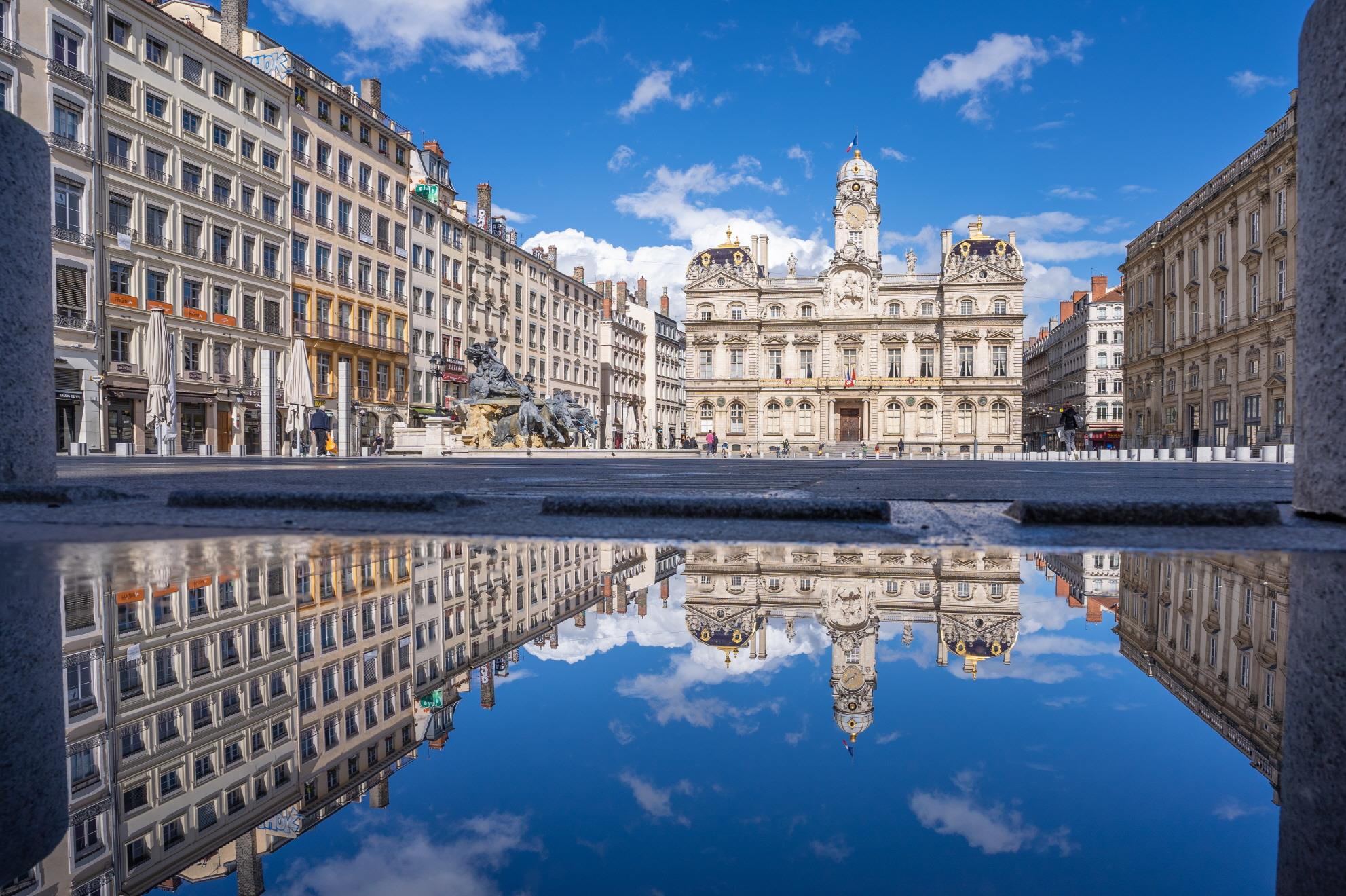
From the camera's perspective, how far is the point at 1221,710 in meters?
1.24

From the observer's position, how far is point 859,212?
66.8 metres

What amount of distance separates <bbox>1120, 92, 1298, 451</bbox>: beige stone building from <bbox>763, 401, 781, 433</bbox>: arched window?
23247 mm

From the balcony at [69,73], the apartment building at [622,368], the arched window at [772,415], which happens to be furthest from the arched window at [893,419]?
the balcony at [69,73]

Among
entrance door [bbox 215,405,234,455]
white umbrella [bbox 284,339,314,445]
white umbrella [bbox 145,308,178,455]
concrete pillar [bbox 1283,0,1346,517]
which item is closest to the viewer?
concrete pillar [bbox 1283,0,1346,517]

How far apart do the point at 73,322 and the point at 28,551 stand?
3085 cm

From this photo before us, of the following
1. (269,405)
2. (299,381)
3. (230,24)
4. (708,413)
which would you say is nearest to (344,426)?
(269,405)

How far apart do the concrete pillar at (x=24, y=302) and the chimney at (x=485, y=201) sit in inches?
2204

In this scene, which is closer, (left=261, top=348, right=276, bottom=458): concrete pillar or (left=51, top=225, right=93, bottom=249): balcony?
(left=51, top=225, right=93, bottom=249): balcony

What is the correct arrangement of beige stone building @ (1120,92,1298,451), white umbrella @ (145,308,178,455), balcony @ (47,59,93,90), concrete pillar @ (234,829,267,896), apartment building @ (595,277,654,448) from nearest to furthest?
concrete pillar @ (234,829,267,896) → white umbrella @ (145,308,178,455) → balcony @ (47,59,93,90) → beige stone building @ (1120,92,1298,451) → apartment building @ (595,277,654,448)

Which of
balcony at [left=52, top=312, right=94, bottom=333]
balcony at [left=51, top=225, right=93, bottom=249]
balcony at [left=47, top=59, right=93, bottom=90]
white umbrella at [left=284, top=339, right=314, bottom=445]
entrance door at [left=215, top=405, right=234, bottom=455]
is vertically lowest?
entrance door at [left=215, top=405, right=234, bottom=455]

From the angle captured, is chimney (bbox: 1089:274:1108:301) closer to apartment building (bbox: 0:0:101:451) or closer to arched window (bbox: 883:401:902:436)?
arched window (bbox: 883:401:902:436)

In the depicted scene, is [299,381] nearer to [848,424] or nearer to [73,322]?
[73,322]

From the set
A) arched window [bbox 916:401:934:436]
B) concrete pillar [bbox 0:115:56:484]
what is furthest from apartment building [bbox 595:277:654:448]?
concrete pillar [bbox 0:115:56:484]

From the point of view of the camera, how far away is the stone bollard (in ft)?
2.98
